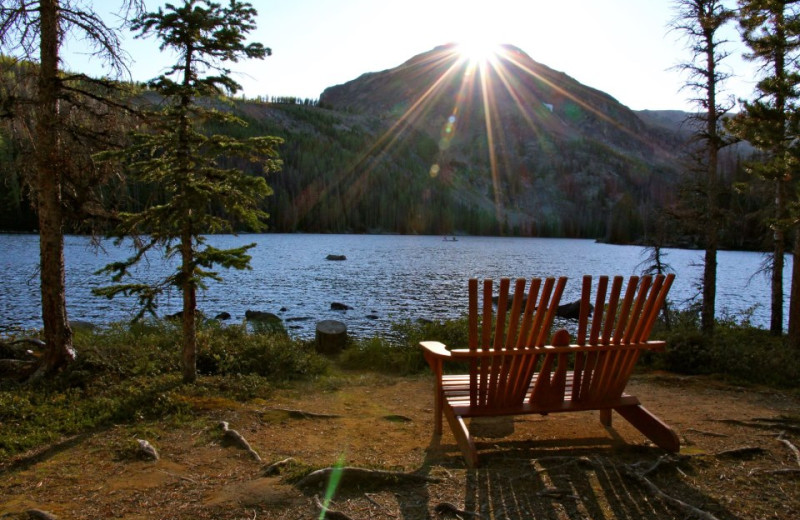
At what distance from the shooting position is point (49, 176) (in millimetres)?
6938

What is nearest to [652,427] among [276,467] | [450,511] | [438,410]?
[438,410]

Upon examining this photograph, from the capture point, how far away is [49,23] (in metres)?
6.82

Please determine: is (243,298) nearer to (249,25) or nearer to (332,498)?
(249,25)

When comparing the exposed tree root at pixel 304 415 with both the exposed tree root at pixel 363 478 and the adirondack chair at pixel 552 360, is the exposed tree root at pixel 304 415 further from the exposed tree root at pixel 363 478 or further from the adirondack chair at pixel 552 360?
the exposed tree root at pixel 363 478

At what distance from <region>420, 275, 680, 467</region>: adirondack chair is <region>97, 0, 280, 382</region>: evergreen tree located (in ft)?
11.0

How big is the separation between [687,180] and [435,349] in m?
13.1

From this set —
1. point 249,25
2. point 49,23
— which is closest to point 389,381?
point 249,25

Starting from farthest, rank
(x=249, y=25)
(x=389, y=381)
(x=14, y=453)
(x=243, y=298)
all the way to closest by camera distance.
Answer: (x=243, y=298) < (x=389, y=381) < (x=249, y=25) < (x=14, y=453)

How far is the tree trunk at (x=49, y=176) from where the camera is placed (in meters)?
6.86

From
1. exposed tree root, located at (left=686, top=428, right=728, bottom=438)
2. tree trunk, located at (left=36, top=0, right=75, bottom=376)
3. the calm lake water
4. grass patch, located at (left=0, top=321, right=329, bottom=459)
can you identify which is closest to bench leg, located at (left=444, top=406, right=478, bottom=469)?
exposed tree root, located at (left=686, top=428, right=728, bottom=438)

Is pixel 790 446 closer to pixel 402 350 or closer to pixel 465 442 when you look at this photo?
pixel 465 442

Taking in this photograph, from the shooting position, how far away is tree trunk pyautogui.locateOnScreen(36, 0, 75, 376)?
6.86 m

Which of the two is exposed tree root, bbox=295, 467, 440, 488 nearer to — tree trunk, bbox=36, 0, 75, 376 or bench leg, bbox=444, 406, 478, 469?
bench leg, bbox=444, 406, 478, 469

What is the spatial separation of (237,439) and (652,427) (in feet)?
13.3
